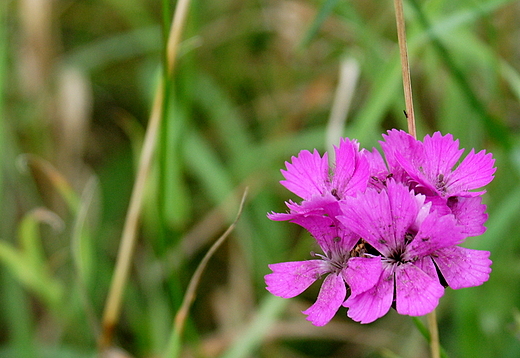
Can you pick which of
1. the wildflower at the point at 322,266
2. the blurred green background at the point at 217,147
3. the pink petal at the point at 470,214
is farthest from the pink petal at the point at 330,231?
the blurred green background at the point at 217,147

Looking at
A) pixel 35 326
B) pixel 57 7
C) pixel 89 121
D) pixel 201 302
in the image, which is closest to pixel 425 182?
pixel 201 302

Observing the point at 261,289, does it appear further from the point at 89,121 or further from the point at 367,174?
the point at 367,174

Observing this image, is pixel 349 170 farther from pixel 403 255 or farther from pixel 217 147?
pixel 217 147

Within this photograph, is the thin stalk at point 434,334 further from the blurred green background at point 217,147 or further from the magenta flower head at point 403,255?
the blurred green background at point 217,147

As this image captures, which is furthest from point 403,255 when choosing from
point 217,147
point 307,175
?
point 217,147

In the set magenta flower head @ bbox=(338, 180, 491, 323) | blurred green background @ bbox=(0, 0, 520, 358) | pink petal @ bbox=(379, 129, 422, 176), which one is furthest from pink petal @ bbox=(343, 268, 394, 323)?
blurred green background @ bbox=(0, 0, 520, 358)

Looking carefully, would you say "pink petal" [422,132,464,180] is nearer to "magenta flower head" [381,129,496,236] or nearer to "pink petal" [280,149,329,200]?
"magenta flower head" [381,129,496,236]
